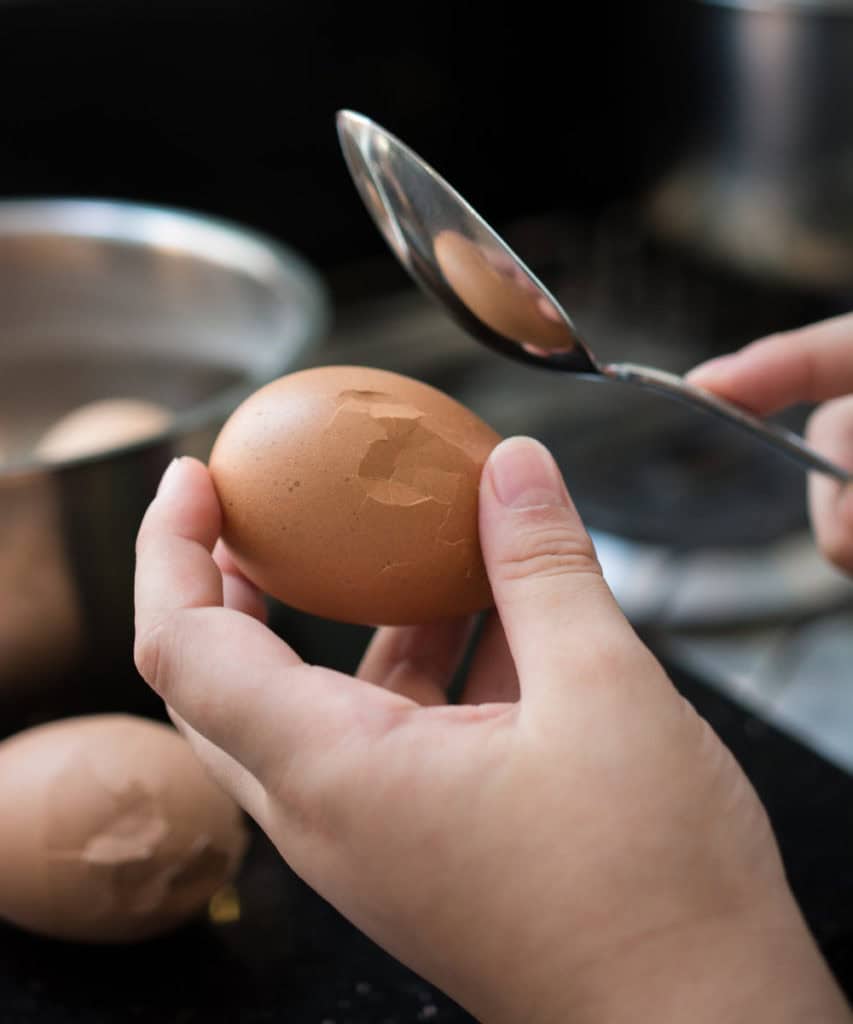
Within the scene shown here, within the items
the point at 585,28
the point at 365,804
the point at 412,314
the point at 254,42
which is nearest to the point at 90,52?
the point at 254,42

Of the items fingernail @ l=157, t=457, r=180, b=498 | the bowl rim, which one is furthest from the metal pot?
fingernail @ l=157, t=457, r=180, b=498

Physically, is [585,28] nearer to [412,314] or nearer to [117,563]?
[412,314]

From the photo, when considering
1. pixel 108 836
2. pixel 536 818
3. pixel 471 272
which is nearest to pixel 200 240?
pixel 471 272

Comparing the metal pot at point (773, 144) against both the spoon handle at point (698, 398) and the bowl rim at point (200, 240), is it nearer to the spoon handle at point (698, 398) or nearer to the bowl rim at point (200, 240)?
the bowl rim at point (200, 240)

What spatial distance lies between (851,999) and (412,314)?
1.42 meters

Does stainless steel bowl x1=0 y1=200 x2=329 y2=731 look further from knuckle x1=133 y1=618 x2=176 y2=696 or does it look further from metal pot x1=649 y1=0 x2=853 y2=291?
metal pot x1=649 y1=0 x2=853 y2=291

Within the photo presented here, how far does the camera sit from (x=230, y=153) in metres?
1.67

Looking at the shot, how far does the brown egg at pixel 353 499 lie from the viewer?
1.82ft

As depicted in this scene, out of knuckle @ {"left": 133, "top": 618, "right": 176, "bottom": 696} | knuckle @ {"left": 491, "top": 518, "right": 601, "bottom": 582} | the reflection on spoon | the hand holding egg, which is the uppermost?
the reflection on spoon

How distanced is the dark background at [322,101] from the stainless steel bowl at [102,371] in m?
0.42

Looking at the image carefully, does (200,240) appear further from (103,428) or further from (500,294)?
(500,294)

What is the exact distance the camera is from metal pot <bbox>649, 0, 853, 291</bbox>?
123cm

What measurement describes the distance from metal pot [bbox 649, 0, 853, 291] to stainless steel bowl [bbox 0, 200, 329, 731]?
0.58m

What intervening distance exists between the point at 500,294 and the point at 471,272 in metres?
0.02
